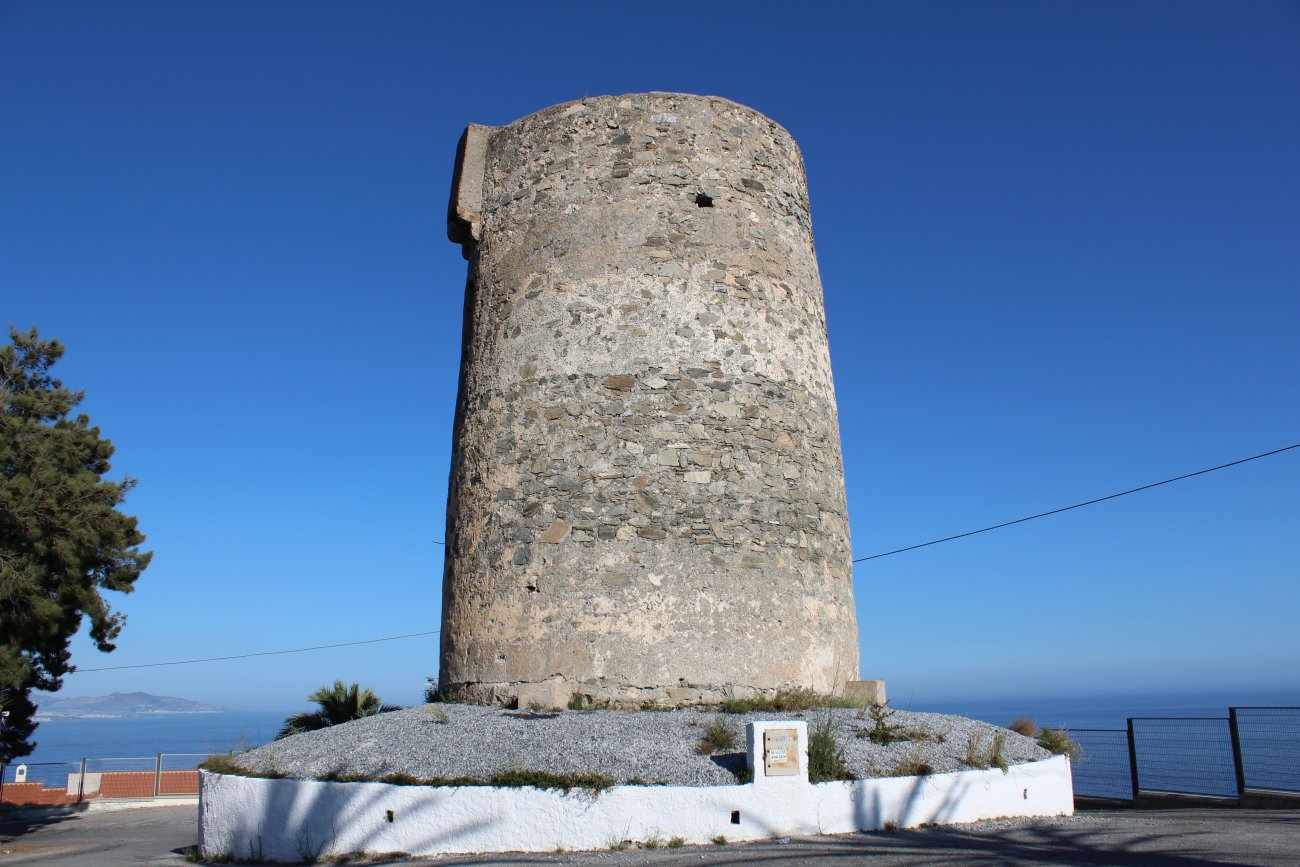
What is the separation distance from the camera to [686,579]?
998 cm

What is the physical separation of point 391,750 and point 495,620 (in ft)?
6.79

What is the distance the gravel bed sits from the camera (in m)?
7.91

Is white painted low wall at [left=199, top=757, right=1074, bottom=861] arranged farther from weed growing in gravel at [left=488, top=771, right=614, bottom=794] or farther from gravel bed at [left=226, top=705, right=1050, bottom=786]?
gravel bed at [left=226, top=705, right=1050, bottom=786]

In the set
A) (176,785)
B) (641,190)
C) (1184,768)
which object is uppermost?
(641,190)

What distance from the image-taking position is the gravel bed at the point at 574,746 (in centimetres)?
791

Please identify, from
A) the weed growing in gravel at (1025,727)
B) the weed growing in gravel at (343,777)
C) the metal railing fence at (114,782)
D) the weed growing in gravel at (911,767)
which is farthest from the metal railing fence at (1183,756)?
the metal railing fence at (114,782)

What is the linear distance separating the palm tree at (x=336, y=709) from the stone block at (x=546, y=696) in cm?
344

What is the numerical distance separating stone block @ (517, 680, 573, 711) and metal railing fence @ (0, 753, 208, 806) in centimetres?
1560

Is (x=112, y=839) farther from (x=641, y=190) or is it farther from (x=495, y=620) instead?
(x=641, y=190)

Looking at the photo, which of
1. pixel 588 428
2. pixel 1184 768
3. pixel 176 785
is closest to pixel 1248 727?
pixel 1184 768

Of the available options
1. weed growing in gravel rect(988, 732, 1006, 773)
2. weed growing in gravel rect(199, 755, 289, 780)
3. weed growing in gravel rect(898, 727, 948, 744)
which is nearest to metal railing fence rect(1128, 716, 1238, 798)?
weed growing in gravel rect(988, 732, 1006, 773)

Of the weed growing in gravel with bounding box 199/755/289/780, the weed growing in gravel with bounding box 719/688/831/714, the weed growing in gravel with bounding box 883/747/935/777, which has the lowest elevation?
the weed growing in gravel with bounding box 199/755/289/780

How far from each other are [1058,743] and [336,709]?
863cm

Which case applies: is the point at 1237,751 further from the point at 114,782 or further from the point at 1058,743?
the point at 114,782
